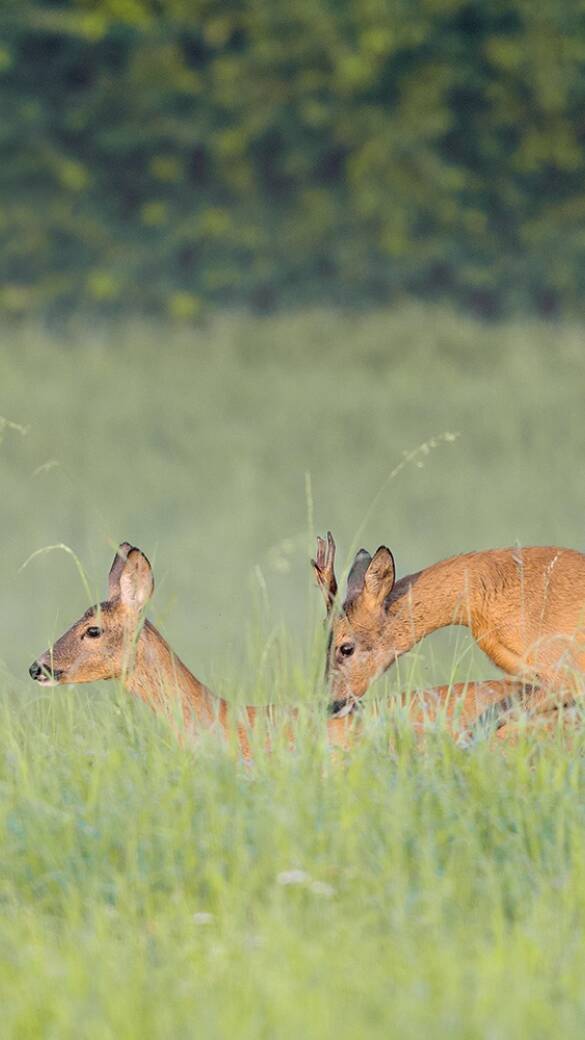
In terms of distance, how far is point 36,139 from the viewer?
2042 cm

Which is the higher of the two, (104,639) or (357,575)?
(357,575)

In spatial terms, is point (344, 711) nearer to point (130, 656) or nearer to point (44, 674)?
point (130, 656)

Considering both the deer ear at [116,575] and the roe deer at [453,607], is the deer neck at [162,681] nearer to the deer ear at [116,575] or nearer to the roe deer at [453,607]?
the deer ear at [116,575]

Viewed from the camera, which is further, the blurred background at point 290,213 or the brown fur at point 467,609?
the blurred background at point 290,213

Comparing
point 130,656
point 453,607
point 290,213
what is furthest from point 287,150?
point 130,656

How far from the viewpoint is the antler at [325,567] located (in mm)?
6707

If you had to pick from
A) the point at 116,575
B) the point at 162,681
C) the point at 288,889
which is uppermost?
the point at 116,575

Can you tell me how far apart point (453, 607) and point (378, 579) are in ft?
0.81

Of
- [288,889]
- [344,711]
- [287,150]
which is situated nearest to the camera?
[288,889]

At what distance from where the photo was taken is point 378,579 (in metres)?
6.89

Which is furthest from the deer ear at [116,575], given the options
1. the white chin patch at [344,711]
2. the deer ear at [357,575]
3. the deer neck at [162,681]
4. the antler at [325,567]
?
the white chin patch at [344,711]

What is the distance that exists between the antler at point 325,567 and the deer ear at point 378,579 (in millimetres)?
131

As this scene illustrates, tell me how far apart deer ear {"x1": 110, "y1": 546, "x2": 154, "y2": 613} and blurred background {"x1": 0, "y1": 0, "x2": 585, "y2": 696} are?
1054 centimetres

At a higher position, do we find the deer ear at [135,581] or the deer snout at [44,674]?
the deer ear at [135,581]
